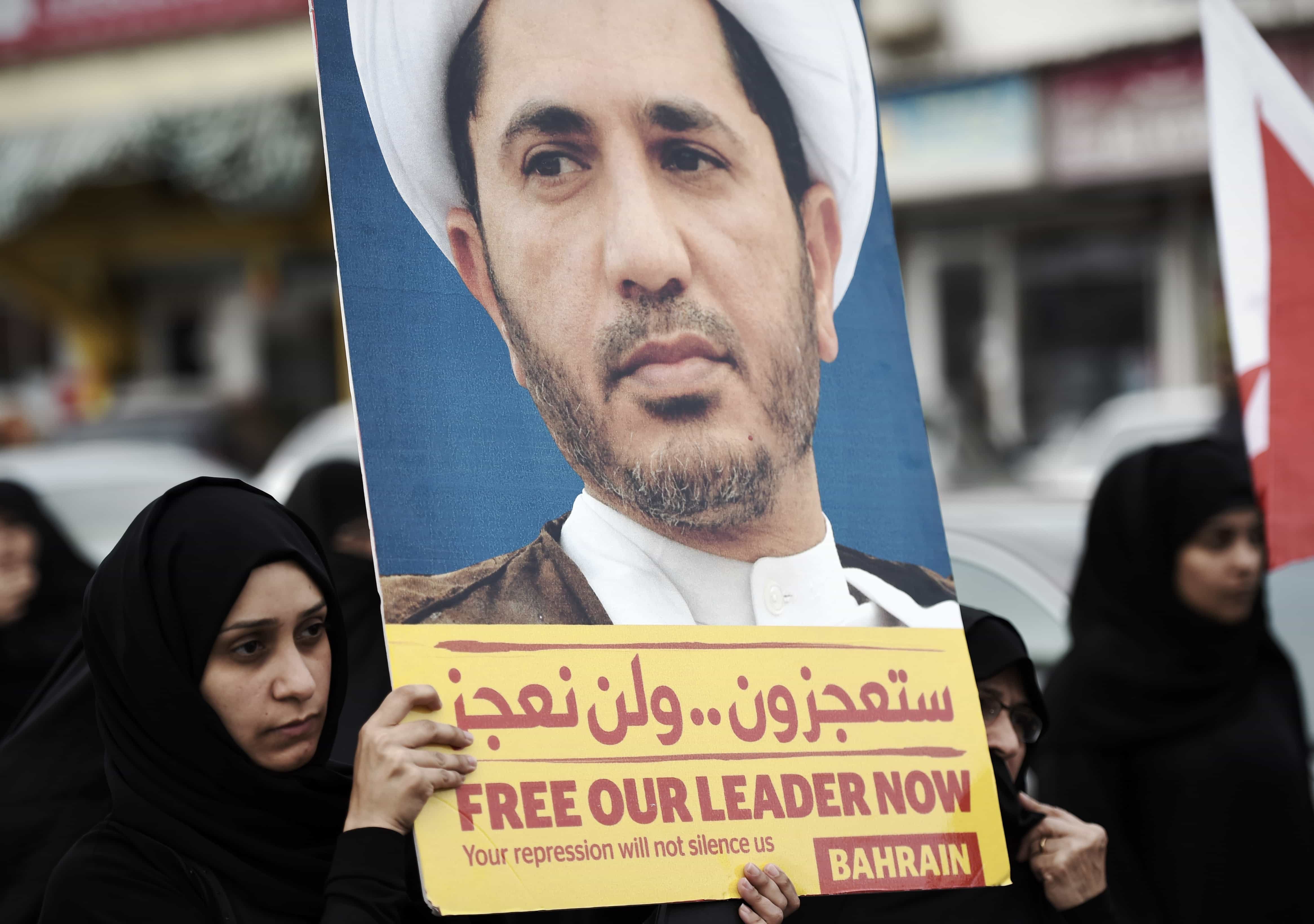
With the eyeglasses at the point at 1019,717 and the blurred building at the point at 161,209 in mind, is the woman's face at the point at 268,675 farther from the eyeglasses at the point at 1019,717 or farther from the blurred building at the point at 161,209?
the blurred building at the point at 161,209

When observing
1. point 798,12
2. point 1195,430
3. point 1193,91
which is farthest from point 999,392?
point 798,12

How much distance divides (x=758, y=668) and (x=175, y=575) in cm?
73

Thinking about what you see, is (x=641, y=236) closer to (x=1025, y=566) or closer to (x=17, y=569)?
(x=1025, y=566)

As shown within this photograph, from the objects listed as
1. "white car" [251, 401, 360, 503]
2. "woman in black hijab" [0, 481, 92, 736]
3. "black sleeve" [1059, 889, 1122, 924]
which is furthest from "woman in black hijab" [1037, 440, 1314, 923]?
"white car" [251, 401, 360, 503]

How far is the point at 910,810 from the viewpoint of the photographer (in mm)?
1785

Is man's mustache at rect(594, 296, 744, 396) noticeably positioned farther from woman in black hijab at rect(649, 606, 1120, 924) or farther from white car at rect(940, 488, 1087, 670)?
white car at rect(940, 488, 1087, 670)

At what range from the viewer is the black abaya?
1640 millimetres

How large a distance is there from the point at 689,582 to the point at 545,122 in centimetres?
63

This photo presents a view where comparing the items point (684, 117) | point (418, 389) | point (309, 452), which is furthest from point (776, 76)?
point (309, 452)

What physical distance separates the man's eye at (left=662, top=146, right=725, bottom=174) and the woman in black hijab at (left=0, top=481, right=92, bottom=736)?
2367 mm

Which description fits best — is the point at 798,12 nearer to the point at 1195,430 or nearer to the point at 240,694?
the point at 240,694

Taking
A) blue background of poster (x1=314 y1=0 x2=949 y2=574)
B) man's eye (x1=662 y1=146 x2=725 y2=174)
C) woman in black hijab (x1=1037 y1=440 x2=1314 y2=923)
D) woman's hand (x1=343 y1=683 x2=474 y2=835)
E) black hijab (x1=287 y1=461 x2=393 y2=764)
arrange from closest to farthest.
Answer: woman's hand (x1=343 y1=683 x2=474 y2=835) < blue background of poster (x1=314 y1=0 x2=949 y2=574) < man's eye (x1=662 y1=146 x2=725 y2=174) < black hijab (x1=287 y1=461 x2=393 y2=764) < woman in black hijab (x1=1037 y1=440 x2=1314 y2=923)

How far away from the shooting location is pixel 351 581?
3.18 meters

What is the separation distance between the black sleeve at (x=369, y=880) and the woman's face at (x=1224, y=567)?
1.99 metres
